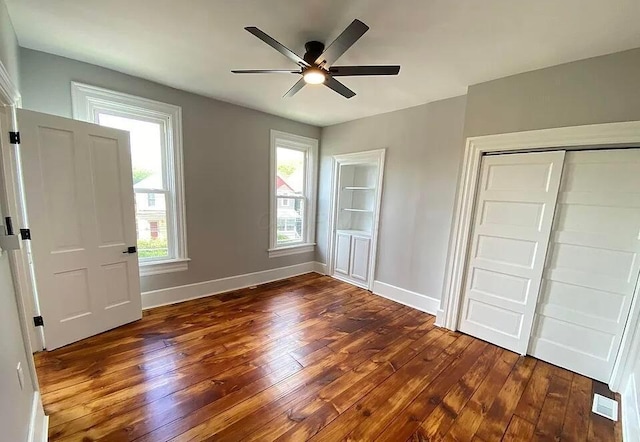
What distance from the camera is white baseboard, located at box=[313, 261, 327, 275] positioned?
4.72m

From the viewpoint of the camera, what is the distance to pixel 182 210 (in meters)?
3.24

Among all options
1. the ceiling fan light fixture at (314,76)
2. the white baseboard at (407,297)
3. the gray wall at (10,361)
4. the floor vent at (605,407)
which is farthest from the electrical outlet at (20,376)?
the floor vent at (605,407)

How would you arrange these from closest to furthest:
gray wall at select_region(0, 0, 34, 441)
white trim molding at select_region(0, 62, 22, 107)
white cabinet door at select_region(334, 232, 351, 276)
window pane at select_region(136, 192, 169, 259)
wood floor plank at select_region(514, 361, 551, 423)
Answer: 1. gray wall at select_region(0, 0, 34, 441)
2. white trim molding at select_region(0, 62, 22, 107)
3. wood floor plank at select_region(514, 361, 551, 423)
4. window pane at select_region(136, 192, 169, 259)
5. white cabinet door at select_region(334, 232, 351, 276)

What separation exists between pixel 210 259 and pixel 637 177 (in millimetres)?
4332

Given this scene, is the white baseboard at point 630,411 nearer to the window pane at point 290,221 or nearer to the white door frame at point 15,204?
the white door frame at point 15,204

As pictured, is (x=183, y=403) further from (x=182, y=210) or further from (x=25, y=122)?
(x=25, y=122)

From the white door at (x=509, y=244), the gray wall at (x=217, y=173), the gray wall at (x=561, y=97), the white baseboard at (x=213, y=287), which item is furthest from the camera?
the white baseboard at (x=213, y=287)

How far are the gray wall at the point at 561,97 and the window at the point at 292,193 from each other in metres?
2.55

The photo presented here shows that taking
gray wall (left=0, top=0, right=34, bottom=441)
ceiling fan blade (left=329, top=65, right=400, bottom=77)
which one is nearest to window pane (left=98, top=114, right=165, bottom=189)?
gray wall (left=0, top=0, right=34, bottom=441)

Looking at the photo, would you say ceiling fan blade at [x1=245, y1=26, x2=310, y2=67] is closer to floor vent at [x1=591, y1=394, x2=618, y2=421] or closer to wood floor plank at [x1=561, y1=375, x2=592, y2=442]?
wood floor plank at [x1=561, y1=375, x2=592, y2=442]

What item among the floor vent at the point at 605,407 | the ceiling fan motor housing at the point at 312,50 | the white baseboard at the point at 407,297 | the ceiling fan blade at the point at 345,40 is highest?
the ceiling fan motor housing at the point at 312,50

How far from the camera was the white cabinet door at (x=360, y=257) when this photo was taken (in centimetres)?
405

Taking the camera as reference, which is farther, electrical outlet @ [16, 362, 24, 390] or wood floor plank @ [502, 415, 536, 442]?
wood floor plank @ [502, 415, 536, 442]

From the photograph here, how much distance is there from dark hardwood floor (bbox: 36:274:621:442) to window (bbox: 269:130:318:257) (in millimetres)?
1685
